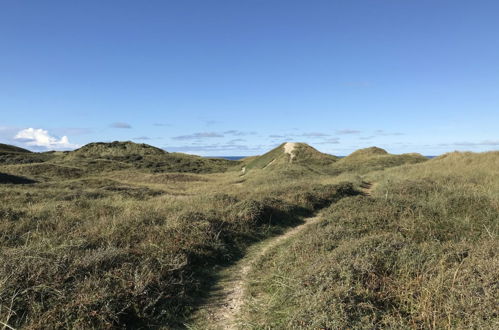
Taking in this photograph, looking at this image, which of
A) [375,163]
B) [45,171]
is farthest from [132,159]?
[375,163]

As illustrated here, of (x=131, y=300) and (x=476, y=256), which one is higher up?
(x=476, y=256)

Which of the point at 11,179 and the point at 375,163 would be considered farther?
the point at 375,163

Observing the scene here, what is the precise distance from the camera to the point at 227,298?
6.26m

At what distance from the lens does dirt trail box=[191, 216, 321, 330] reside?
527cm

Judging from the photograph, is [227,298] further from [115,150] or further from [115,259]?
[115,150]

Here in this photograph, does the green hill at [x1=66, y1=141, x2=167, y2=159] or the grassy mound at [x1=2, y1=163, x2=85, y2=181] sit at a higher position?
the green hill at [x1=66, y1=141, x2=167, y2=159]

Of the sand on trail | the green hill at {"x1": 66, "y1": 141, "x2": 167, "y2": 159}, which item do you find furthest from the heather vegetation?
the green hill at {"x1": 66, "y1": 141, "x2": 167, "y2": 159}

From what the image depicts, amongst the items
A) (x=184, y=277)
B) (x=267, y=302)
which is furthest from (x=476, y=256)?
(x=184, y=277)

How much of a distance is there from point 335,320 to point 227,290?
10.1 feet

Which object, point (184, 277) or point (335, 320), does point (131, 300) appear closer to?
point (184, 277)

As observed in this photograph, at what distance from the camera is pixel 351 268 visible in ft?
18.5

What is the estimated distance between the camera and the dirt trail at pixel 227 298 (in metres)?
5.27

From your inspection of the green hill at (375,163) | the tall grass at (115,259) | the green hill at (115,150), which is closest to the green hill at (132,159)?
the green hill at (115,150)

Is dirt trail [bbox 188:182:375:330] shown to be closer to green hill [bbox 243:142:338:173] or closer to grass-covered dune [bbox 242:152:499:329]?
grass-covered dune [bbox 242:152:499:329]
